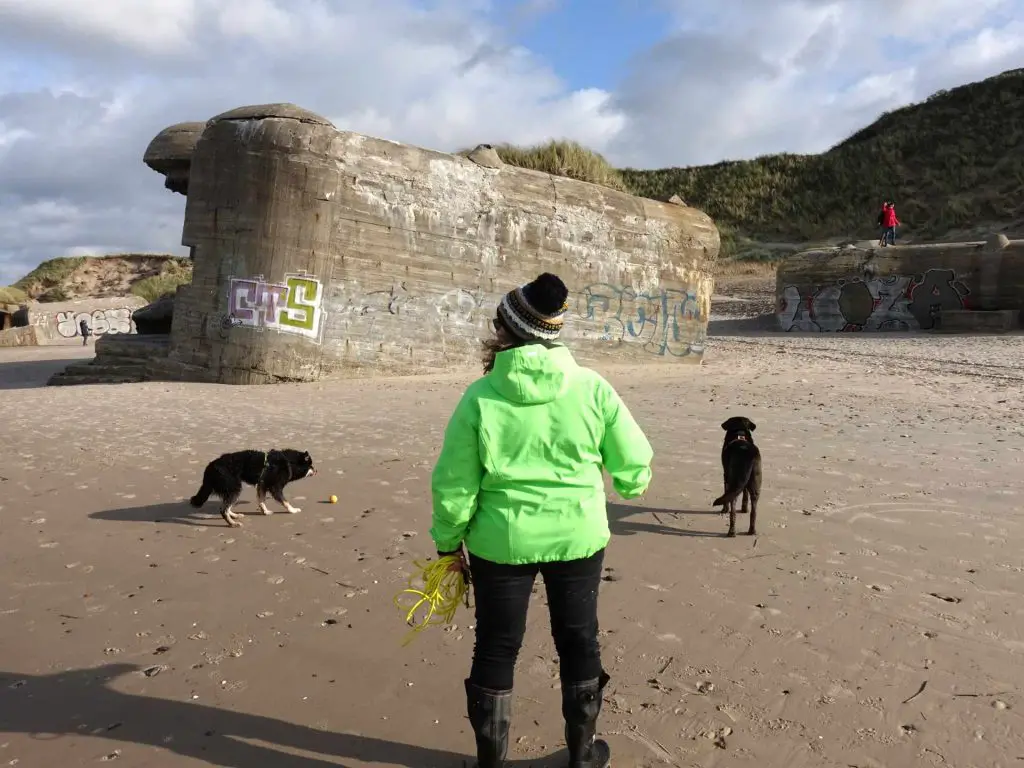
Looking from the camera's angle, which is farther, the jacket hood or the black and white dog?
the black and white dog

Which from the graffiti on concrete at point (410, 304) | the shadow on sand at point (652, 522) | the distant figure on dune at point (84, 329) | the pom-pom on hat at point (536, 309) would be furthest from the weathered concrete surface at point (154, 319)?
the pom-pom on hat at point (536, 309)

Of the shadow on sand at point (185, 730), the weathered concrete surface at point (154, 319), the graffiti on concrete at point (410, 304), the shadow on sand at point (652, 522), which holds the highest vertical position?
the graffiti on concrete at point (410, 304)

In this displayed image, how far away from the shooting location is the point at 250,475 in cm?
572

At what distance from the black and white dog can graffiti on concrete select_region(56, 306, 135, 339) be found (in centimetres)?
3011

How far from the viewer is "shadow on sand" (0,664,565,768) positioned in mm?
2916

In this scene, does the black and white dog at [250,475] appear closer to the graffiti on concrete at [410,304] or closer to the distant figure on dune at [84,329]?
the graffiti on concrete at [410,304]

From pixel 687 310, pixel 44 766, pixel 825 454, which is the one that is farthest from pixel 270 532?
pixel 687 310

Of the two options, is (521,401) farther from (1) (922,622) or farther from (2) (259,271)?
(2) (259,271)

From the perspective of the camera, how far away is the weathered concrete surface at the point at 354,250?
1229 cm

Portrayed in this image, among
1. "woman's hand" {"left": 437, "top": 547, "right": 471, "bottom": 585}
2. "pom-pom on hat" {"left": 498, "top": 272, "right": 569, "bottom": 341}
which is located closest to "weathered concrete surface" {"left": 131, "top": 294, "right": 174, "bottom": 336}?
"woman's hand" {"left": 437, "top": 547, "right": 471, "bottom": 585}

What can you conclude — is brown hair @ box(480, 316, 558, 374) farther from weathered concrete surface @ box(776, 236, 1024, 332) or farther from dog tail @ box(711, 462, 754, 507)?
weathered concrete surface @ box(776, 236, 1024, 332)

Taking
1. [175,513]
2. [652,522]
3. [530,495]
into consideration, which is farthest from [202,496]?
[530,495]

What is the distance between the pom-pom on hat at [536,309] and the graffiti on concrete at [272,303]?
1029cm

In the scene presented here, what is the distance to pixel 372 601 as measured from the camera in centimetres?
429
